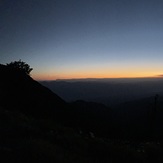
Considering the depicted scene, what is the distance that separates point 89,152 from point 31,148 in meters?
3.24

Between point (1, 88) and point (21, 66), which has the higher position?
point (21, 66)

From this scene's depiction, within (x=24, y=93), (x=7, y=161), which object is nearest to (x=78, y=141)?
(x=7, y=161)

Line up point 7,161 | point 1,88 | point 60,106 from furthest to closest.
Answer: point 60,106
point 1,88
point 7,161

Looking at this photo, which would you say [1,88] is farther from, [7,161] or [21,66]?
[21,66]

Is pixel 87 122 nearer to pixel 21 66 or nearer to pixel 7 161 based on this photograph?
pixel 7 161

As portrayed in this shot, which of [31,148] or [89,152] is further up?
[31,148]

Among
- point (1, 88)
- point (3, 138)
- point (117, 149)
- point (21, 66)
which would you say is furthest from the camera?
point (21, 66)

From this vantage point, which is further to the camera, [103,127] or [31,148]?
[103,127]

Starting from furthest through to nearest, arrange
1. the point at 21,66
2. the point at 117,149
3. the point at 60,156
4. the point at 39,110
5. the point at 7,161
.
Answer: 1. the point at 21,66
2. the point at 39,110
3. the point at 117,149
4. the point at 60,156
5. the point at 7,161

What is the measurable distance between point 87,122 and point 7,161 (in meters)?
30.1

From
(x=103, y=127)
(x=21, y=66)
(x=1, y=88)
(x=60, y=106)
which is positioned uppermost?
(x=21, y=66)

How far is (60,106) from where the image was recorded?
39.2m

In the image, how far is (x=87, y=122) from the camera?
37.0m

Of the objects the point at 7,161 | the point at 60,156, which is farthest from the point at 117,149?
the point at 7,161
